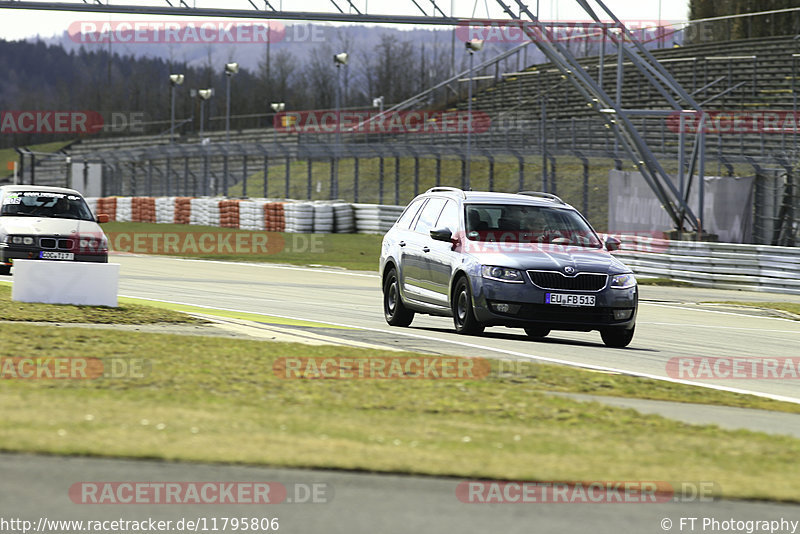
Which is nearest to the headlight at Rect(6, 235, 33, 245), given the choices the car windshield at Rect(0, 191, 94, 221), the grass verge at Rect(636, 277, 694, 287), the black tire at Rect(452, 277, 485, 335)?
the car windshield at Rect(0, 191, 94, 221)

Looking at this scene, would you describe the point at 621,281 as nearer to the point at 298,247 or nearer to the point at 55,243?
the point at 55,243

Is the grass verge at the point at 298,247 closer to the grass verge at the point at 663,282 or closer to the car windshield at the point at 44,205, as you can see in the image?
the grass verge at the point at 663,282

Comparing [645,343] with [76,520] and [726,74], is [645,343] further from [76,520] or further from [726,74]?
[726,74]

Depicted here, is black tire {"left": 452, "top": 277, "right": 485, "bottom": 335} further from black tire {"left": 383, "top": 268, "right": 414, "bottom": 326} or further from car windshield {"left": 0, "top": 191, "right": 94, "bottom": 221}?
car windshield {"left": 0, "top": 191, "right": 94, "bottom": 221}

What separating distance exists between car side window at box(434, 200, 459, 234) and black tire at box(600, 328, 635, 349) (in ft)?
6.83

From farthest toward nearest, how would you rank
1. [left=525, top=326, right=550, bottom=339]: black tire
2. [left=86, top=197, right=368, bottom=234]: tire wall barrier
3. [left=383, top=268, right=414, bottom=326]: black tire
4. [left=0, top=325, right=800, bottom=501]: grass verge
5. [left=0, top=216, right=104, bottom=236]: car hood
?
[left=86, top=197, right=368, bottom=234]: tire wall barrier
[left=0, top=216, right=104, bottom=236]: car hood
[left=383, top=268, right=414, bottom=326]: black tire
[left=525, top=326, right=550, bottom=339]: black tire
[left=0, top=325, right=800, bottom=501]: grass verge

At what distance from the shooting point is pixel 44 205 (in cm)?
2102

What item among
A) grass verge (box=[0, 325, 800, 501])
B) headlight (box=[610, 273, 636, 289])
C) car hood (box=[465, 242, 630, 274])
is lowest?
grass verge (box=[0, 325, 800, 501])

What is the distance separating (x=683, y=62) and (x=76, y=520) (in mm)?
48512

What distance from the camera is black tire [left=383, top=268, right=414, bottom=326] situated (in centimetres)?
1488

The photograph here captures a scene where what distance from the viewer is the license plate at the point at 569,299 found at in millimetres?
12836

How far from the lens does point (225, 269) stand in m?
26.8

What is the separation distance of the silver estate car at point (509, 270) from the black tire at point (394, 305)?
0.04ft

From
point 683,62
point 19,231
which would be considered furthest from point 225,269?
point 683,62
